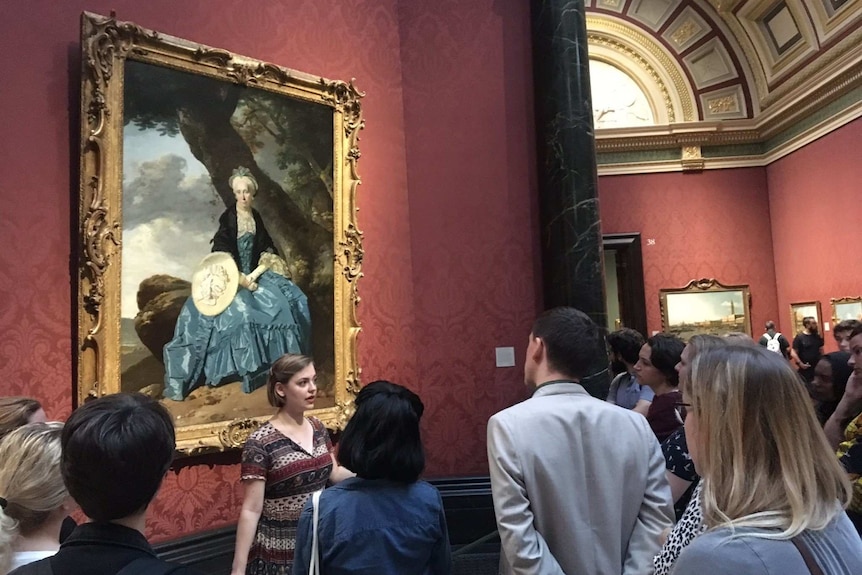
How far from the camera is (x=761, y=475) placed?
1.19m

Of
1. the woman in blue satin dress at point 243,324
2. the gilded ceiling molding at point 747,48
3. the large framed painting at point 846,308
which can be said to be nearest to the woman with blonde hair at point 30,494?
the woman in blue satin dress at point 243,324

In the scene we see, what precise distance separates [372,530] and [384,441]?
24 cm

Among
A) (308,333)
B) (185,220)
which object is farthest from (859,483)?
(185,220)

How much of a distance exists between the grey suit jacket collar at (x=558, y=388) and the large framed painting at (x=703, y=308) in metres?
9.86

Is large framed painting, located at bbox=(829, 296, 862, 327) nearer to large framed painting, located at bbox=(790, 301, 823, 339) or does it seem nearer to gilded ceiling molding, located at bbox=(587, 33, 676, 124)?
large framed painting, located at bbox=(790, 301, 823, 339)

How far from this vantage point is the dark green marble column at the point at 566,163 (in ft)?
16.8

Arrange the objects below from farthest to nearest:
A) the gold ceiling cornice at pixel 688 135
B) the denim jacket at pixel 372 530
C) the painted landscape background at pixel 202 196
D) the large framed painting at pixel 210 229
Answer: the gold ceiling cornice at pixel 688 135
the painted landscape background at pixel 202 196
the large framed painting at pixel 210 229
the denim jacket at pixel 372 530

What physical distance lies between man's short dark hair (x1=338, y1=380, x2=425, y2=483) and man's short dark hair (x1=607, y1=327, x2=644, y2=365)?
262cm

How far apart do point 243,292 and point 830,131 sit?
30.2 ft

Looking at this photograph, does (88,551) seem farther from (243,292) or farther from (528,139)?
(528,139)

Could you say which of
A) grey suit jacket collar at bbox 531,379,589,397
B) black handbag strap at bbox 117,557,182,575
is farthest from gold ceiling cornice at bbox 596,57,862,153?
black handbag strap at bbox 117,557,182,575

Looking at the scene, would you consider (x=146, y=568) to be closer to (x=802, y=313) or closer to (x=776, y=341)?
(x=776, y=341)

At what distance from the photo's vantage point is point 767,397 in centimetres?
126

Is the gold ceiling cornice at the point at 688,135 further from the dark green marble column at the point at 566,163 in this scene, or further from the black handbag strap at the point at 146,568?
the black handbag strap at the point at 146,568
